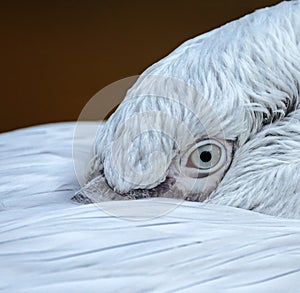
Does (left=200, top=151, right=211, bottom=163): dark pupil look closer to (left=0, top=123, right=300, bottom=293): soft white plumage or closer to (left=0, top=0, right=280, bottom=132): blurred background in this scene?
(left=0, top=123, right=300, bottom=293): soft white plumage

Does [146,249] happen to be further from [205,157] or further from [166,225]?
[205,157]

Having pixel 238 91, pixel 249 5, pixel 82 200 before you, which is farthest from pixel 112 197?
pixel 249 5

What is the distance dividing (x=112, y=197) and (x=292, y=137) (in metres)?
0.18

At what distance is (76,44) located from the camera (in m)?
1.64

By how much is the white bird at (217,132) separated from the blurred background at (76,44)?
786mm

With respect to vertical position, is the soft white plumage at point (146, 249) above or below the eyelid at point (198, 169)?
below

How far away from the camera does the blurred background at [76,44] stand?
162cm

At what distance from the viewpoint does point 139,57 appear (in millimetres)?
1646

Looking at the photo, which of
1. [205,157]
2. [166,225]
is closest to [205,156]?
[205,157]

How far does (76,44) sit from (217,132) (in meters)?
0.88

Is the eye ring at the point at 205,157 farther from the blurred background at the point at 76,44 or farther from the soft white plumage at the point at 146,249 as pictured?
the blurred background at the point at 76,44

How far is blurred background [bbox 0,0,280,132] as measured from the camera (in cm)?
162

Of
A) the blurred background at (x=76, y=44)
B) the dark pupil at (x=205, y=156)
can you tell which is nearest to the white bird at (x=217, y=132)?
the dark pupil at (x=205, y=156)

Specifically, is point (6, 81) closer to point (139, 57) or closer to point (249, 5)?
point (139, 57)
